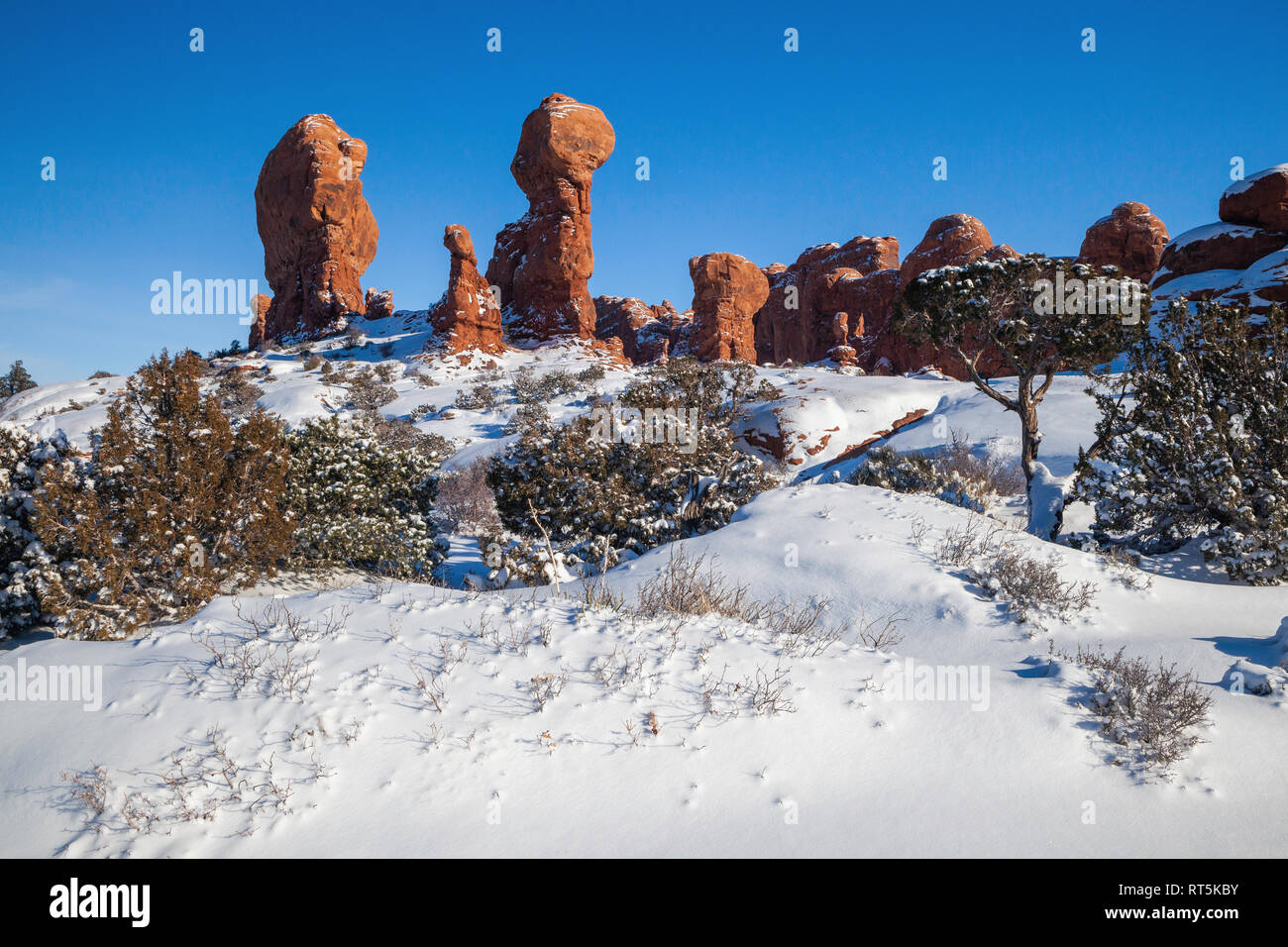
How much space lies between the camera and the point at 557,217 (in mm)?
41594

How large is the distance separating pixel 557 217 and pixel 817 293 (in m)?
30.9

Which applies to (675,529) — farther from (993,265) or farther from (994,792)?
(993,265)

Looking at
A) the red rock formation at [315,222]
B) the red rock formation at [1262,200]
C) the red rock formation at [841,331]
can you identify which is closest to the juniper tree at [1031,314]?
the red rock formation at [1262,200]

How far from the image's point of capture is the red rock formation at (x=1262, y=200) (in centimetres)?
2717

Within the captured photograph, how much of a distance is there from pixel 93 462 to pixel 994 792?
10385mm

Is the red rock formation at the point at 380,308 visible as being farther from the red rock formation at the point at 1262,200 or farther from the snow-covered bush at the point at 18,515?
the red rock formation at the point at 1262,200

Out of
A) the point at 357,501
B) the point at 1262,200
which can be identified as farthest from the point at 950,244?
the point at 357,501

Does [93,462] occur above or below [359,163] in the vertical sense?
below

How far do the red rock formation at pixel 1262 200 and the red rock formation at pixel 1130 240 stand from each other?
14815 mm

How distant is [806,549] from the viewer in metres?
8.06

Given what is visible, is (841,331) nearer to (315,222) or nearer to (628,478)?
(315,222)

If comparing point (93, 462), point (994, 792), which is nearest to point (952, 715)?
point (994, 792)
